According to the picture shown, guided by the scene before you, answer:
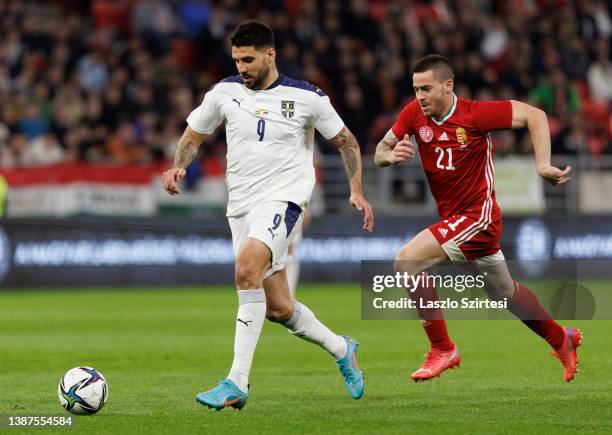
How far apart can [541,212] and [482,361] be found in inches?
411

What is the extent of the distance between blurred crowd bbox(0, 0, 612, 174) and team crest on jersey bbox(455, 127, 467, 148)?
→ 1117 cm

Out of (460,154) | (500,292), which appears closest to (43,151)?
(460,154)

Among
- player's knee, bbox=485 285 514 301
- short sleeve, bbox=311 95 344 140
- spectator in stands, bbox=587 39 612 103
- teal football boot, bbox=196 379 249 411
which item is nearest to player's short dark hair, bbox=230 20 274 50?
short sleeve, bbox=311 95 344 140

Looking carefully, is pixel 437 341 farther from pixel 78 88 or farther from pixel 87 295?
pixel 78 88

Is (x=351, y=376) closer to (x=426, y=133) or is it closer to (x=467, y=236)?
(x=467, y=236)

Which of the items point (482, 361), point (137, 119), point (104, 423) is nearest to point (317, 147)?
point (137, 119)

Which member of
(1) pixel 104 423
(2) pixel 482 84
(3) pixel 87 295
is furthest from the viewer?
(2) pixel 482 84

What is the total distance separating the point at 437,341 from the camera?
9711mm

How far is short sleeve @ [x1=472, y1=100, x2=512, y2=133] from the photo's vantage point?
9.41 meters

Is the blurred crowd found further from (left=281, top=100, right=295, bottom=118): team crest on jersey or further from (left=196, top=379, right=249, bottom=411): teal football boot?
(left=196, top=379, right=249, bottom=411): teal football boot

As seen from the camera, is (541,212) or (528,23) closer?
(541,212)

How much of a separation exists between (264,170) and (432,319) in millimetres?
1894

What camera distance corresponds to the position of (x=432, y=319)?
9758mm

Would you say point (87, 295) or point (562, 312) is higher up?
point (562, 312)
